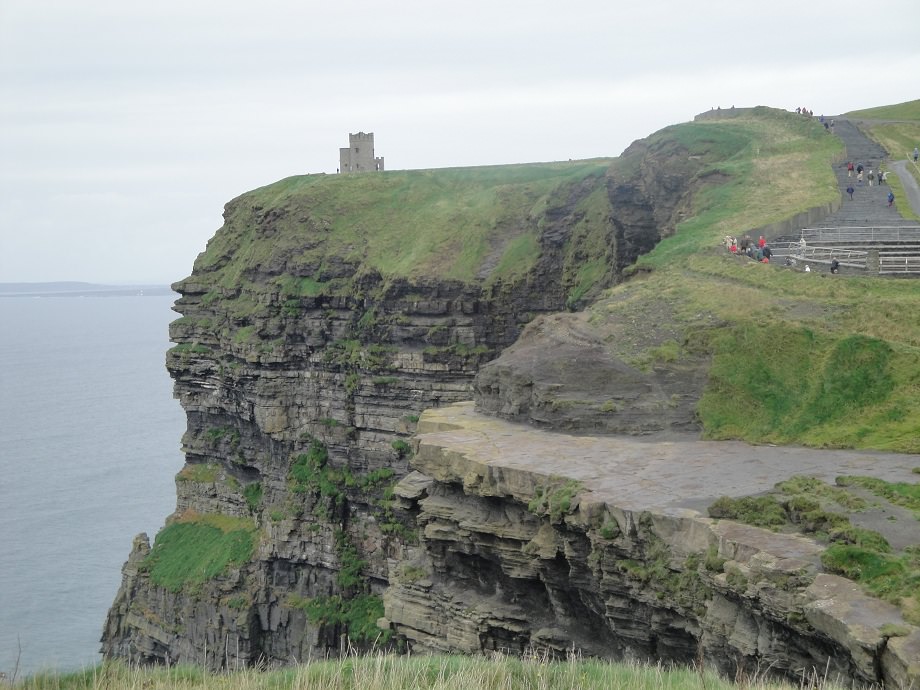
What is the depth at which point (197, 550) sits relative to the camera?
7338 centimetres

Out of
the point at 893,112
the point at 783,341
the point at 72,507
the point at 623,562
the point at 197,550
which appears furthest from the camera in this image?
the point at 72,507

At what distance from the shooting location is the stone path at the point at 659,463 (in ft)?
90.5

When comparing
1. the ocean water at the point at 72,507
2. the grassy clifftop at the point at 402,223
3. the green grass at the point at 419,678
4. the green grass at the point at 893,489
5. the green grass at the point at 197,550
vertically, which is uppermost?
the grassy clifftop at the point at 402,223

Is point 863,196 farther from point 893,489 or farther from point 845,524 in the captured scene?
point 845,524

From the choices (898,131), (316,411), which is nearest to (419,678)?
(316,411)

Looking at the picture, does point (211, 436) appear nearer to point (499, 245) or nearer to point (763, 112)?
point (499, 245)

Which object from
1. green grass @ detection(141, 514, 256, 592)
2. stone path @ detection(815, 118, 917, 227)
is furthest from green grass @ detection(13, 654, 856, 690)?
green grass @ detection(141, 514, 256, 592)

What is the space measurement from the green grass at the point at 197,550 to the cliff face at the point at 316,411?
0.38 ft

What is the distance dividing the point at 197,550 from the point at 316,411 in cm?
1177

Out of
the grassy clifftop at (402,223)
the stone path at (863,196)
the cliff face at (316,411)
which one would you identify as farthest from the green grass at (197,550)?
the stone path at (863,196)

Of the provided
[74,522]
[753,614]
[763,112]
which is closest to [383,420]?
[763,112]

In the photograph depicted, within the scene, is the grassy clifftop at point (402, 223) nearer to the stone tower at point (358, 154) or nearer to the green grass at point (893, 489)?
the stone tower at point (358, 154)

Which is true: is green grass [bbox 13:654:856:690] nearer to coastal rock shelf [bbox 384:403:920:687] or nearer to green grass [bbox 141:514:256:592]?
coastal rock shelf [bbox 384:403:920:687]

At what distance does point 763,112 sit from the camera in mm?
75062
